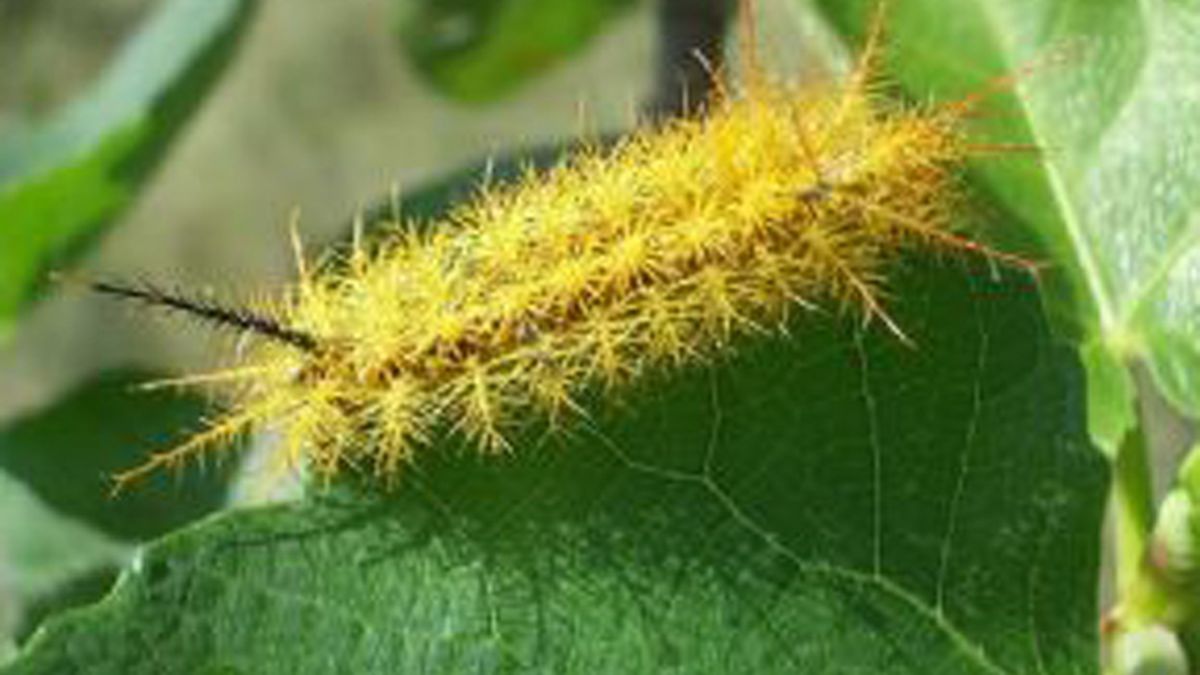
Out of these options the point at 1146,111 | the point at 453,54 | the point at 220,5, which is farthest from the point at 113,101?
the point at 1146,111

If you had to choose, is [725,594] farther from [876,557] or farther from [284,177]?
[284,177]

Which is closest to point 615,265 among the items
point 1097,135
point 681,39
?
point 1097,135

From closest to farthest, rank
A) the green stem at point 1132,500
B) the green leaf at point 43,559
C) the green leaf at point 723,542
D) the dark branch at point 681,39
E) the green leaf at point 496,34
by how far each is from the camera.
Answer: the green leaf at point 723,542 → the green stem at point 1132,500 → the green leaf at point 43,559 → the dark branch at point 681,39 → the green leaf at point 496,34

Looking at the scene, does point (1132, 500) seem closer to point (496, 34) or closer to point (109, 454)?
point (109, 454)

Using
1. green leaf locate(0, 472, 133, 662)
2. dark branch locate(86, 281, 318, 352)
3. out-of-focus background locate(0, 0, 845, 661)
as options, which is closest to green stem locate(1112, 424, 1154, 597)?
out-of-focus background locate(0, 0, 845, 661)

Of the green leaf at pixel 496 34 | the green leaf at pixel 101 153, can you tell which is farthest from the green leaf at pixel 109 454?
the green leaf at pixel 496 34

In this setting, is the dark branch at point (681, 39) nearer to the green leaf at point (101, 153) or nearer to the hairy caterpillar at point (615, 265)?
the green leaf at point (101, 153)
